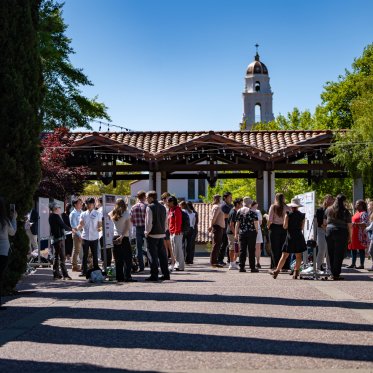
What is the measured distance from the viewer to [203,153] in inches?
1357

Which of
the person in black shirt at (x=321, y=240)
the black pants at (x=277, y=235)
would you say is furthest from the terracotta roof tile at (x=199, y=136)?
the person in black shirt at (x=321, y=240)

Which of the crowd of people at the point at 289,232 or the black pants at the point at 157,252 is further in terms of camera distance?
the black pants at the point at 157,252

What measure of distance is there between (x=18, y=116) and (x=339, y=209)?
21.0 ft

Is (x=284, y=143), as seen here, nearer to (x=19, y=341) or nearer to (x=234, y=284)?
(x=234, y=284)

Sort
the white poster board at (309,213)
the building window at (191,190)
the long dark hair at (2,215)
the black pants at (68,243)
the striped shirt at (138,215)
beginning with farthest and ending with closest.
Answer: the building window at (191,190) → the black pants at (68,243) → the striped shirt at (138,215) → the white poster board at (309,213) → the long dark hair at (2,215)

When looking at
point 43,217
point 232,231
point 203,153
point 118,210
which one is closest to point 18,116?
point 118,210

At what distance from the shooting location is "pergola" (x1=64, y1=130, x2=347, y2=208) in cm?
3353

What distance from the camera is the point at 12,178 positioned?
47.1 feet

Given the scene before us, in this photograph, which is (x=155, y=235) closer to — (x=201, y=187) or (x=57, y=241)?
(x=57, y=241)

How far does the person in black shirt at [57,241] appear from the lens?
707 inches

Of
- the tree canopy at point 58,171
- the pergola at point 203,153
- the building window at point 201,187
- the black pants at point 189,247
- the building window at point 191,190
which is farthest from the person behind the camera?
the building window at point 191,190

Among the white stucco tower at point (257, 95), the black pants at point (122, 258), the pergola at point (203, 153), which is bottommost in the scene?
the black pants at point (122, 258)

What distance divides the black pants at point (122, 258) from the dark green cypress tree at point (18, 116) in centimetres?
263

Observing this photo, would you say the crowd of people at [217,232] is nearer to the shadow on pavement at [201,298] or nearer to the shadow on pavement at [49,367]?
the shadow on pavement at [201,298]
